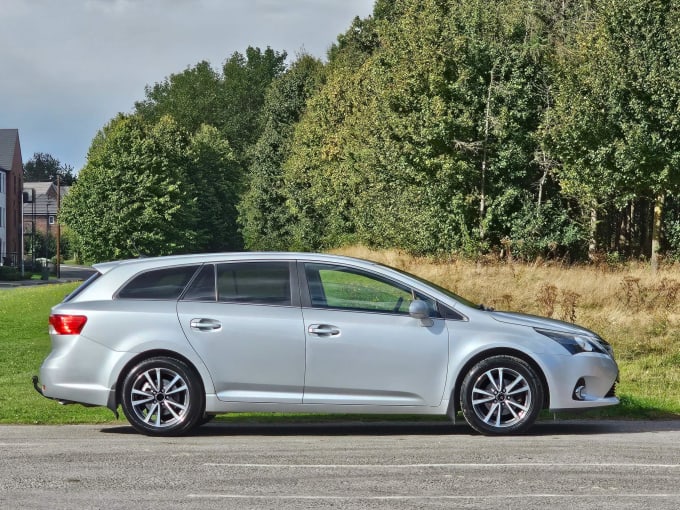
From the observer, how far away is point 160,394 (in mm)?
9773

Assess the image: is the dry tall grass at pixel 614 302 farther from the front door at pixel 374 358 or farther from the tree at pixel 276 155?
the tree at pixel 276 155

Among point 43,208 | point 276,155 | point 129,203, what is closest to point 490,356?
point 276,155

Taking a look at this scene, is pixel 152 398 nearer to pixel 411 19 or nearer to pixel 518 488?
pixel 518 488

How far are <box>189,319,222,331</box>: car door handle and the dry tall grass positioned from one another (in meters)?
5.12

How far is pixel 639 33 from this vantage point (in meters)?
32.6

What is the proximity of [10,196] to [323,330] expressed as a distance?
4091 inches

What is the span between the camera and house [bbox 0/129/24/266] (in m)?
105

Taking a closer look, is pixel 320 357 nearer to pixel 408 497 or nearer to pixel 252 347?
pixel 252 347

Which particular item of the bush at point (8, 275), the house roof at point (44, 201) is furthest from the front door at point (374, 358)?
the house roof at point (44, 201)

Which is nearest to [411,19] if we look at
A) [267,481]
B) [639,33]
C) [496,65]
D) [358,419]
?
[496,65]

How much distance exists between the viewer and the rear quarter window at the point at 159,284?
396 inches

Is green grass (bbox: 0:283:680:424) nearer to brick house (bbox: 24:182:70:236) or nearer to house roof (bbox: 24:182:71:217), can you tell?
brick house (bbox: 24:182:70:236)

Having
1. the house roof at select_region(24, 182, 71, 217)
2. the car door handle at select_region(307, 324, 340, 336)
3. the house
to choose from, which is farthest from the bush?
the house roof at select_region(24, 182, 71, 217)

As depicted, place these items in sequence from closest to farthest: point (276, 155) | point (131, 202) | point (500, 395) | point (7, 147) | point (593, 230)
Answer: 1. point (500, 395)
2. point (593, 230)
3. point (276, 155)
4. point (131, 202)
5. point (7, 147)
